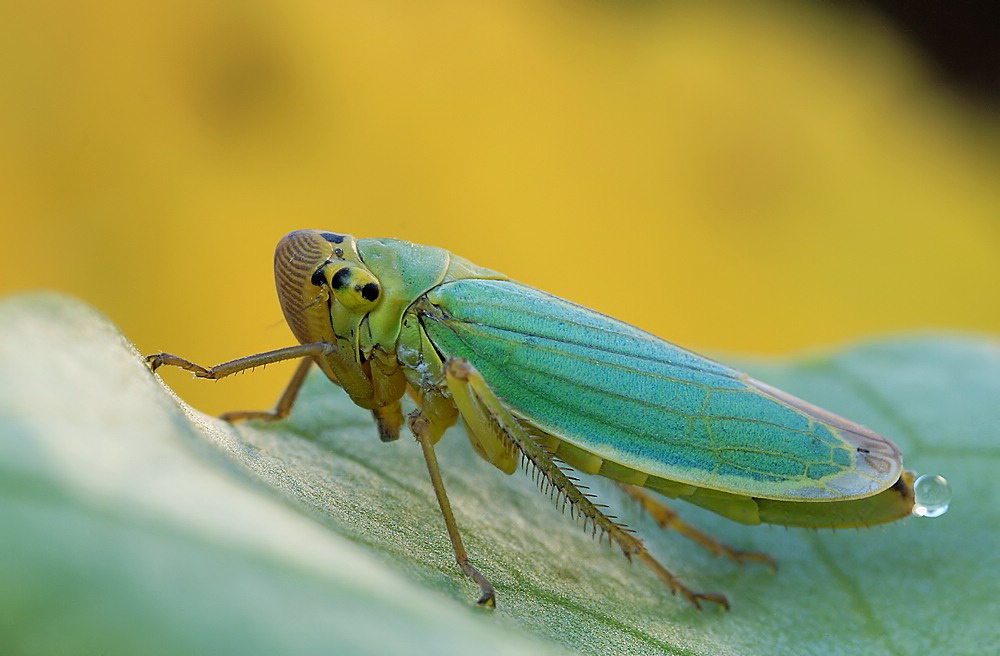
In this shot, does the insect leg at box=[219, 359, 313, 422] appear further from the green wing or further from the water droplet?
the water droplet

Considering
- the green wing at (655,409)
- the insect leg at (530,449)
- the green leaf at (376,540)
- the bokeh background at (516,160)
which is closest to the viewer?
the green leaf at (376,540)

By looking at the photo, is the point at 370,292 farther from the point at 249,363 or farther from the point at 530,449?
the point at 530,449

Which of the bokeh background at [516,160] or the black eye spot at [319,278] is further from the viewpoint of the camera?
the bokeh background at [516,160]

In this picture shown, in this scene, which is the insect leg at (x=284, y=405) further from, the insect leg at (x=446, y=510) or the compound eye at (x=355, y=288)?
the insect leg at (x=446, y=510)

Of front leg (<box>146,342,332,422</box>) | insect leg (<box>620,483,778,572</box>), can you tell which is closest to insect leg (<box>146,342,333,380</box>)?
front leg (<box>146,342,332,422</box>)

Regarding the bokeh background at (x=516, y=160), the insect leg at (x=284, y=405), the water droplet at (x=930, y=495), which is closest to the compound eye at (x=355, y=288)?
the insect leg at (x=284, y=405)

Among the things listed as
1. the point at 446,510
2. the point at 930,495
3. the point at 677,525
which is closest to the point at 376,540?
the point at 446,510
